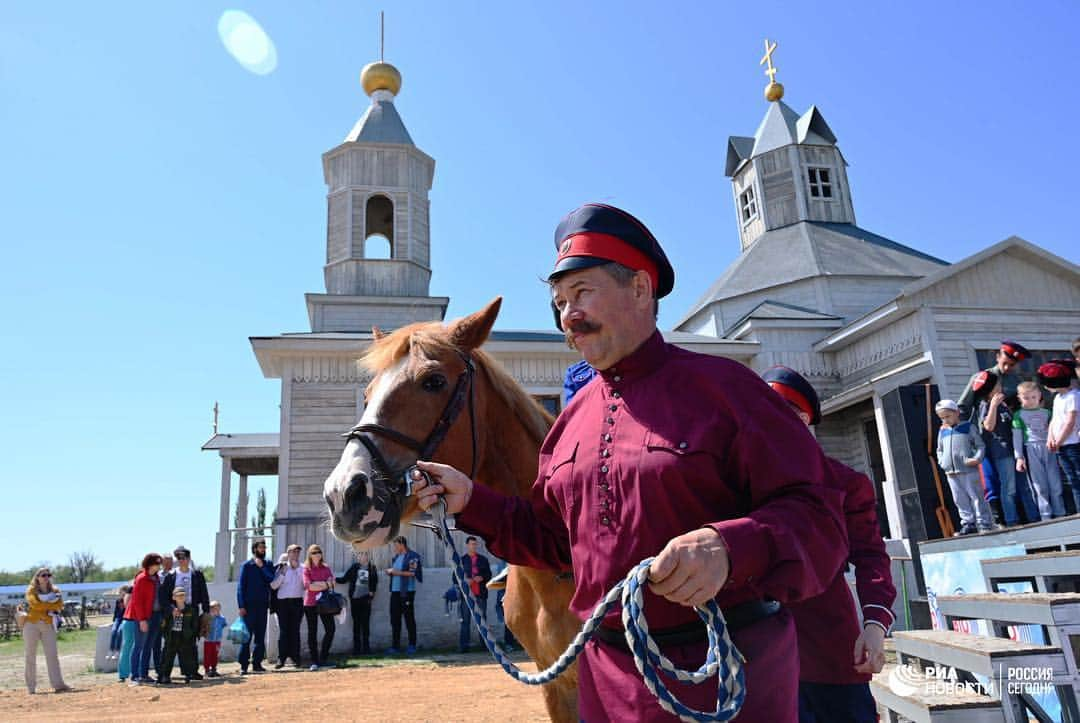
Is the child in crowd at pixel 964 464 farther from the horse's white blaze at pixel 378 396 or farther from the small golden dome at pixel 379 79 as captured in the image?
the small golden dome at pixel 379 79

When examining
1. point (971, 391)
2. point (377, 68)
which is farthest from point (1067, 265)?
point (377, 68)

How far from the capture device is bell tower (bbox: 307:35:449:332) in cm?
1781

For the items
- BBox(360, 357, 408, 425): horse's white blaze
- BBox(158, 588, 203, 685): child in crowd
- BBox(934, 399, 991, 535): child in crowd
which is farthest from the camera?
BBox(158, 588, 203, 685): child in crowd

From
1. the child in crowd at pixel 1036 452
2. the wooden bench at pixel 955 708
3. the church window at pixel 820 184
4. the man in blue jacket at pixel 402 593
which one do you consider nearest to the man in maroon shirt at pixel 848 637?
the wooden bench at pixel 955 708

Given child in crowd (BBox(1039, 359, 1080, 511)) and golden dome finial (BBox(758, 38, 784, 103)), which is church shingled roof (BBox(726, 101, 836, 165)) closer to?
golden dome finial (BBox(758, 38, 784, 103))

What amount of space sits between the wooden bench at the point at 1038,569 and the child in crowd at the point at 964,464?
2752 millimetres

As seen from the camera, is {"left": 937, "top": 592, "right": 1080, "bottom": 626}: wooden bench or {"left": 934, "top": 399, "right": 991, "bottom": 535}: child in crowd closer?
{"left": 937, "top": 592, "right": 1080, "bottom": 626}: wooden bench

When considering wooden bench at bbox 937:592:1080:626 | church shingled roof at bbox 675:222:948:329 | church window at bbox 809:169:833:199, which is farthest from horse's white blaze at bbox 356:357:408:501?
church window at bbox 809:169:833:199

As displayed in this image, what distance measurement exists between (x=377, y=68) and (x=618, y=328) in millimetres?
23787

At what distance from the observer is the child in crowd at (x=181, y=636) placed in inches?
401

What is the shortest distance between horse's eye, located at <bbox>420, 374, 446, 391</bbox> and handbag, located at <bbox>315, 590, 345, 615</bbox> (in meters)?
9.83

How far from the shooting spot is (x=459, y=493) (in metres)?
1.81

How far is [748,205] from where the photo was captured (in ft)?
96.1

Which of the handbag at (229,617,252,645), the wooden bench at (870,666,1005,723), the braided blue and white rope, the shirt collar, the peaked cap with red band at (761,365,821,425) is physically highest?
the peaked cap with red band at (761,365,821,425)
